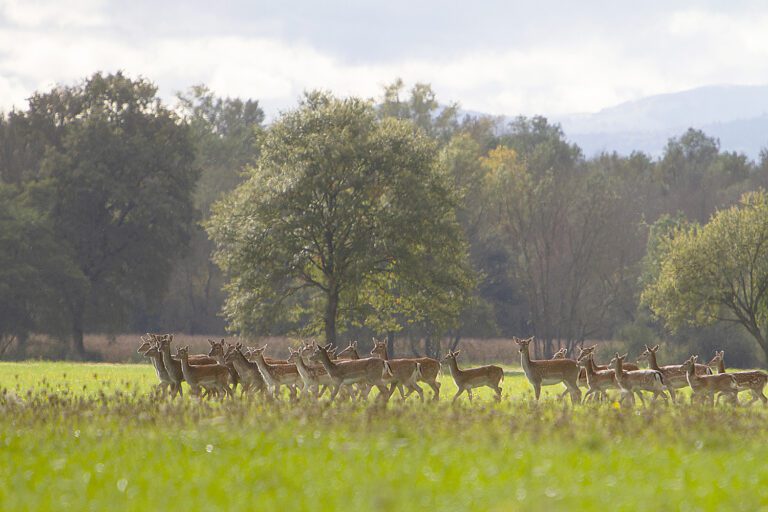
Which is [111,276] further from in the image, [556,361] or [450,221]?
[556,361]

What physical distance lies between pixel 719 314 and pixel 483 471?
1926 inches

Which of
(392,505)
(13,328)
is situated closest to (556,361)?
(392,505)

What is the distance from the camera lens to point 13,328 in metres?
57.7

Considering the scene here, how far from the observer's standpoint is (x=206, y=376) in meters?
21.5

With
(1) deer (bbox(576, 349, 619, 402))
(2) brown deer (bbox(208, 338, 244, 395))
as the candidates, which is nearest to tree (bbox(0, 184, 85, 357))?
(2) brown deer (bbox(208, 338, 244, 395))

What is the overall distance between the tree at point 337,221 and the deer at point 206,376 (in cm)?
2353

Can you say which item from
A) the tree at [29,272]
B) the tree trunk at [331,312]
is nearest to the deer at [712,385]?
the tree trunk at [331,312]

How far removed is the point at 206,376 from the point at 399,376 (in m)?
3.63

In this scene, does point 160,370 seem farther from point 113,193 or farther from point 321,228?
point 113,193

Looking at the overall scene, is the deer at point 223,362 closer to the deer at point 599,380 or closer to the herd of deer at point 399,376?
the herd of deer at point 399,376

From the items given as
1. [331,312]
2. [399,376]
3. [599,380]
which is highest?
[331,312]

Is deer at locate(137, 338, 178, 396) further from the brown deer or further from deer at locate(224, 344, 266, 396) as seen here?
deer at locate(224, 344, 266, 396)

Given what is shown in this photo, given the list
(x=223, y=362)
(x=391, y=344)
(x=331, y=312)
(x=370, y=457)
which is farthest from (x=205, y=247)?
(x=370, y=457)

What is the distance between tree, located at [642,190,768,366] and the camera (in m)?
53.1
